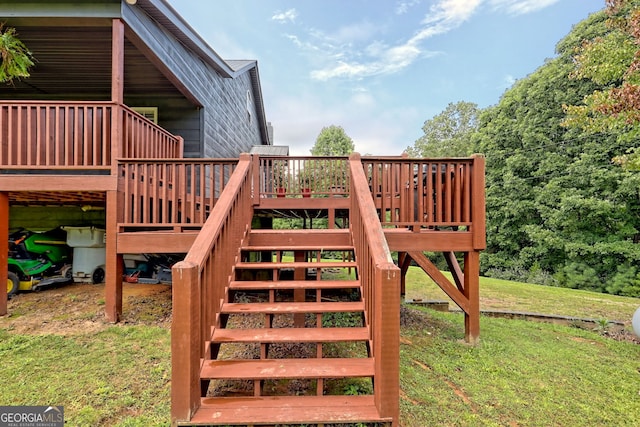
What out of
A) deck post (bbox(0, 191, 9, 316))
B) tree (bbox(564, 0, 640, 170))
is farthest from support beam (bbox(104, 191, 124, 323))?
tree (bbox(564, 0, 640, 170))

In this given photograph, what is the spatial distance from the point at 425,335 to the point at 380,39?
20.0 metres

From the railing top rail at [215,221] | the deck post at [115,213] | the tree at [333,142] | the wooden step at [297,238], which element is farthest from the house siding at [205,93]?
the tree at [333,142]

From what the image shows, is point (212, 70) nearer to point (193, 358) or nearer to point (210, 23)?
point (193, 358)

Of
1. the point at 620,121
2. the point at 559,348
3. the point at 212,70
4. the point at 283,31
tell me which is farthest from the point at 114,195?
the point at 283,31

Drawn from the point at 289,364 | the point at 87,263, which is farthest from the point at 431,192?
the point at 87,263

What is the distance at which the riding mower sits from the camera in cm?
473

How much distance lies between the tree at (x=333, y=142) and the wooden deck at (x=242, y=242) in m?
19.5

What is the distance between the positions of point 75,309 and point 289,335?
3.59m

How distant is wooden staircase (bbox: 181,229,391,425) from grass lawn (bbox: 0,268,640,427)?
0.43 metres

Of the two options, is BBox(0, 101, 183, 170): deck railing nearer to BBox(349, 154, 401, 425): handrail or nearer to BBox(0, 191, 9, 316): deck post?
BBox(0, 191, 9, 316): deck post

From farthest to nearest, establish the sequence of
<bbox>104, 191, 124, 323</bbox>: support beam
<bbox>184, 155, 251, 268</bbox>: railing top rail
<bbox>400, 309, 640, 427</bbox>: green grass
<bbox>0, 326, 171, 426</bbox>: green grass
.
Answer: <bbox>104, 191, 124, 323</bbox>: support beam, <bbox>400, 309, 640, 427</bbox>: green grass, <bbox>0, 326, 171, 426</bbox>: green grass, <bbox>184, 155, 251, 268</bbox>: railing top rail

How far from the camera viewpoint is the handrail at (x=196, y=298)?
71.4 inches

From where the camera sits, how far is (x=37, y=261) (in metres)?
5.00

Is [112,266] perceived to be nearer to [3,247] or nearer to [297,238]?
[3,247]
